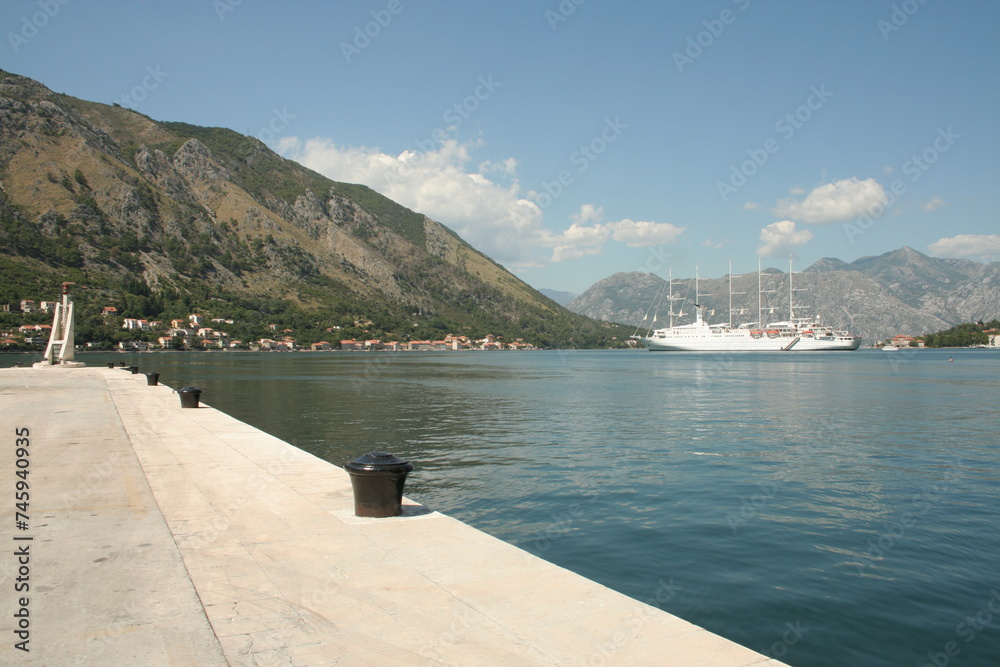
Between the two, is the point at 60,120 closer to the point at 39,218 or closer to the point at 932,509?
the point at 39,218

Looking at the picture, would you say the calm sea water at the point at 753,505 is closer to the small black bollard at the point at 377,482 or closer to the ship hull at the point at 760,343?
the small black bollard at the point at 377,482

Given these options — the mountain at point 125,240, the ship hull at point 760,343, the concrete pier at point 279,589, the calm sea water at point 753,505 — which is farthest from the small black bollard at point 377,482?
the ship hull at point 760,343

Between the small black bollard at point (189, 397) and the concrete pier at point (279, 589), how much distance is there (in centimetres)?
1234

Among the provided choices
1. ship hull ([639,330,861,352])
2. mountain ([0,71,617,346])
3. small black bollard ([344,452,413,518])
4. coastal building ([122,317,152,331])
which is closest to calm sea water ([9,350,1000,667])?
small black bollard ([344,452,413,518])

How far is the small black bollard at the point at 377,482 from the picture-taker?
8000mm

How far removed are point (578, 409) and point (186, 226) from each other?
17802 centimetres

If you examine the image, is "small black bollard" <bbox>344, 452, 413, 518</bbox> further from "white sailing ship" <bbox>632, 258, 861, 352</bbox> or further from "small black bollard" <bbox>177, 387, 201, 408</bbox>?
"white sailing ship" <bbox>632, 258, 861, 352</bbox>

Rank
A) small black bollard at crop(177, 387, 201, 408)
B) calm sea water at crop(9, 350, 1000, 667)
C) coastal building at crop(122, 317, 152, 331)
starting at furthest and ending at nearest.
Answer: coastal building at crop(122, 317, 152, 331) < small black bollard at crop(177, 387, 201, 408) < calm sea water at crop(9, 350, 1000, 667)

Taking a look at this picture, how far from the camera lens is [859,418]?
90.2ft

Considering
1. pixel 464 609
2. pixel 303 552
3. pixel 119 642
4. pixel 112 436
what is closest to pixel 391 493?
pixel 303 552

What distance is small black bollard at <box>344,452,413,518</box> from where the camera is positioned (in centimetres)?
800

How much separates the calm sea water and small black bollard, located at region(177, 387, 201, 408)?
2.36 metres

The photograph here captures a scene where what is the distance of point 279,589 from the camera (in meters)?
5.49

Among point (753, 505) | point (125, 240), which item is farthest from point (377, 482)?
point (125, 240)
